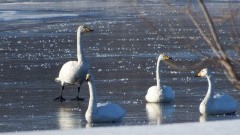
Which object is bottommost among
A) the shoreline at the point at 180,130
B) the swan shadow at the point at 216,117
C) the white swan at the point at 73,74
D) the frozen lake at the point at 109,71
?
the swan shadow at the point at 216,117

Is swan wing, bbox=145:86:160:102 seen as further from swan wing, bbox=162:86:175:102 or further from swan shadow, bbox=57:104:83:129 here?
swan shadow, bbox=57:104:83:129

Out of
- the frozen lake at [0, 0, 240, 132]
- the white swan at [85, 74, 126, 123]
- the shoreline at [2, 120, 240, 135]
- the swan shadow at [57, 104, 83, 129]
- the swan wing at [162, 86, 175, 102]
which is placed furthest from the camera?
the swan wing at [162, 86, 175, 102]

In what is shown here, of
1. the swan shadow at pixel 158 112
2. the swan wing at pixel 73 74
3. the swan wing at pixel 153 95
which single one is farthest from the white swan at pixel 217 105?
the swan wing at pixel 73 74

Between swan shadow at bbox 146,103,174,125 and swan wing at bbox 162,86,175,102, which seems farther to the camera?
swan wing at bbox 162,86,175,102

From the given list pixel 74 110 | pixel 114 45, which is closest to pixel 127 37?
pixel 114 45

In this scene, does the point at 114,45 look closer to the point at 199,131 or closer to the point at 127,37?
the point at 127,37

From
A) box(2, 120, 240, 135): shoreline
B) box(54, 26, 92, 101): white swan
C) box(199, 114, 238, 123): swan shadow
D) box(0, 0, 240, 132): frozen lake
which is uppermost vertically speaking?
box(2, 120, 240, 135): shoreline

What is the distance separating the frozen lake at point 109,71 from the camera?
Result: 10648 mm

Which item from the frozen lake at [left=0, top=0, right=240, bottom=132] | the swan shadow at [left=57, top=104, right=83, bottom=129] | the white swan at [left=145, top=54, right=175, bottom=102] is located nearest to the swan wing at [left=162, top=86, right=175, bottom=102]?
the white swan at [left=145, top=54, right=175, bottom=102]

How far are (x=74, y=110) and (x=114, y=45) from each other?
9.77 m

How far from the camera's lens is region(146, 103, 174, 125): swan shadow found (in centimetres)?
1066

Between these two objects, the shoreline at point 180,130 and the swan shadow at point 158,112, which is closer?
the shoreline at point 180,130

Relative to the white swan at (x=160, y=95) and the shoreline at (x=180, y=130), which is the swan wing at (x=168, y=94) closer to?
the white swan at (x=160, y=95)

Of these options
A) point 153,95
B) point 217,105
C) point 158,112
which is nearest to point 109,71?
point 153,95
